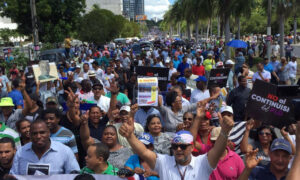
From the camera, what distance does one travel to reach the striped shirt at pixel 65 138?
482 cm

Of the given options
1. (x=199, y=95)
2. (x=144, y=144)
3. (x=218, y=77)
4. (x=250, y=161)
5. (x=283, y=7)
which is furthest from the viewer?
(x=283, y=7)

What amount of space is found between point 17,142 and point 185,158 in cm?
258

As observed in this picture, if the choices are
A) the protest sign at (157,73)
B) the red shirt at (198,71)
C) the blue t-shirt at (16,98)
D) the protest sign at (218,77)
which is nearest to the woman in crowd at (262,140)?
the protest sign at (218,77)

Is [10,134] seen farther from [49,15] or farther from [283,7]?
[49,15]

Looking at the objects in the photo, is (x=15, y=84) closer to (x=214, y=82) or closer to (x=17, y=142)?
(x=17, y=142)

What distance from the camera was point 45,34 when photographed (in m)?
32.4

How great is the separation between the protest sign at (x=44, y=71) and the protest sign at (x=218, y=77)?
3.62 m

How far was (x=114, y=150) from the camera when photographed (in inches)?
194

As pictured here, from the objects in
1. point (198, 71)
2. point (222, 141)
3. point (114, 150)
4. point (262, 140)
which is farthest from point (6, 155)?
point (198, 71)

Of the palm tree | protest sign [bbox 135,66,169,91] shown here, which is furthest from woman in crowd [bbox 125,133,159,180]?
the palm tree

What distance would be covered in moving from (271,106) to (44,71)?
5.49 metres

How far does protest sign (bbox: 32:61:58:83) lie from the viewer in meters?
8.54

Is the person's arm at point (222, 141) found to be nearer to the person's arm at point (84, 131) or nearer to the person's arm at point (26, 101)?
the person's arm at point (84, 131)

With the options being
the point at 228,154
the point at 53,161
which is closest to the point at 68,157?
the point at 53,161
